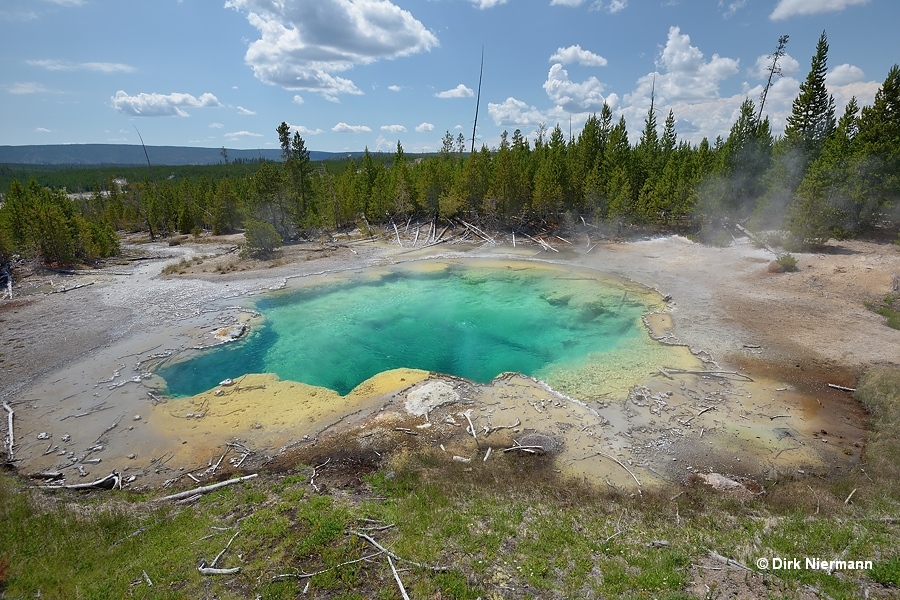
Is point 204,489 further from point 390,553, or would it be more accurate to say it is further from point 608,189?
point 608,189

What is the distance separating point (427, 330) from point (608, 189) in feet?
98.1

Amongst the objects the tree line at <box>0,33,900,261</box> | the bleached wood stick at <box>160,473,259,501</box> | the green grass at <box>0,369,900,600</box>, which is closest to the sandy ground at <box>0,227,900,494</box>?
the bleached wood stick at <box>160,473,259,501</box>

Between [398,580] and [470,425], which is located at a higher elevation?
Result: [398,580]

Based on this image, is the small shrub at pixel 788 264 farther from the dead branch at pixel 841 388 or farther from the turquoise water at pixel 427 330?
the dead branch at pixel 841 388

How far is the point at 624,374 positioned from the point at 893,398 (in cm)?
844

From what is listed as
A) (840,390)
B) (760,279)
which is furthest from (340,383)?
(760,279)

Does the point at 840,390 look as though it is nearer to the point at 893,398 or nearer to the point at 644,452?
the point at 893,398

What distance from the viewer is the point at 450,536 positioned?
341 inches

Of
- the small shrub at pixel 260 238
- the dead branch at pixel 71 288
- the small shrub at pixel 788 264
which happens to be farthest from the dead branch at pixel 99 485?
the small shrub at pixel 788 264

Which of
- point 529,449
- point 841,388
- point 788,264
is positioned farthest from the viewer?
point 788,264

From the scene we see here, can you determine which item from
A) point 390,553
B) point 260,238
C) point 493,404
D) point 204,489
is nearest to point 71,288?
point 260,238

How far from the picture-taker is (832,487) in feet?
34.7

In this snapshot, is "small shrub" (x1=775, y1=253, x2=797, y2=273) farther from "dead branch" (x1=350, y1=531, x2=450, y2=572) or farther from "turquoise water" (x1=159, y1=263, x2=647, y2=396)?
"dead branch" (x1=350, y1=531, x2=450, y2=572)

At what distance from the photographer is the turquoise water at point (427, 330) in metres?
18.7
